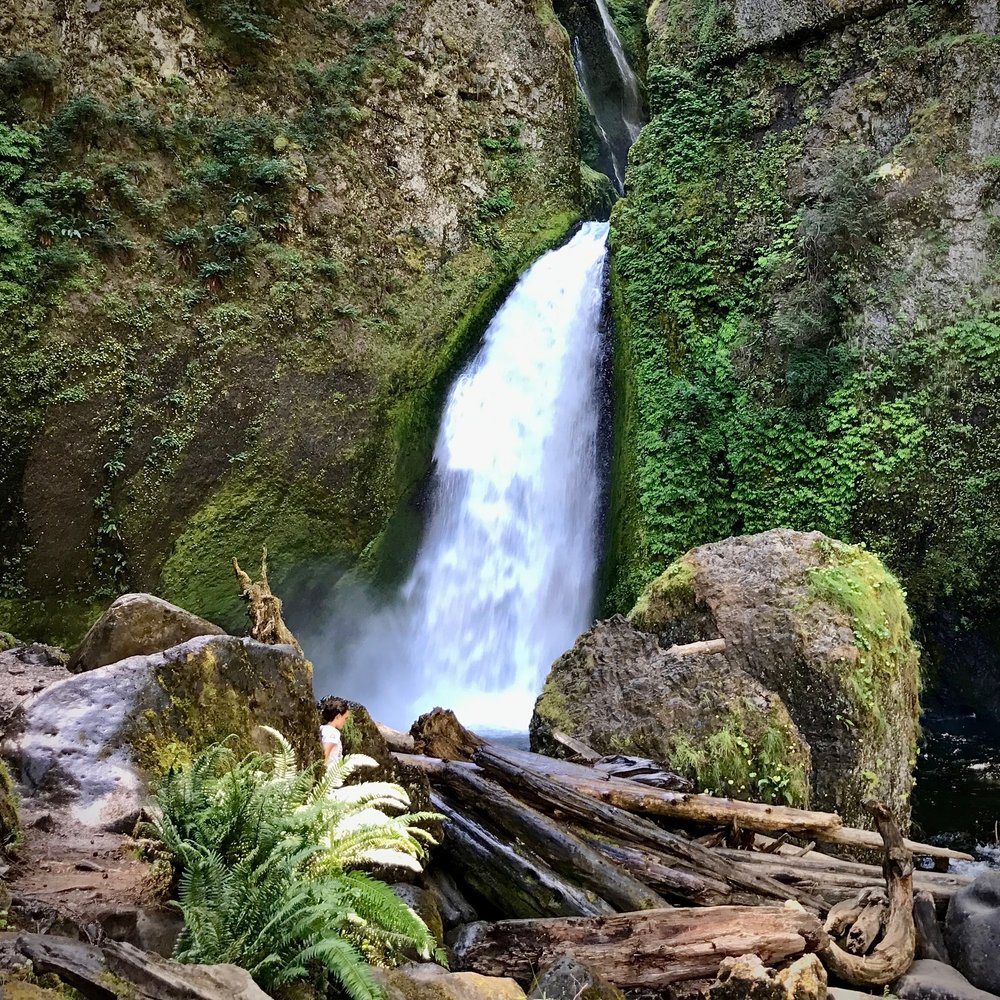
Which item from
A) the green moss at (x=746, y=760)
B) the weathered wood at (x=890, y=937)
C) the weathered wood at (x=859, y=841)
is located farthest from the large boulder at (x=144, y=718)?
the weathered wood at (x=859, y=841)

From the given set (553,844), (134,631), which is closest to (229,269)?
(134,631)

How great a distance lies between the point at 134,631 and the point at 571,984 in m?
3.45

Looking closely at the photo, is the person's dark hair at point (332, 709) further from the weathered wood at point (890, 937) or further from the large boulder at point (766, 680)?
the weathered wood at point (890, 937)

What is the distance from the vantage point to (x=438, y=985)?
2.83m

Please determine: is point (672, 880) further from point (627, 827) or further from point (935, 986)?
point (935, 986)

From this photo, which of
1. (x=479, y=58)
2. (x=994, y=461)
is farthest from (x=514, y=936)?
(x=479, y=58)

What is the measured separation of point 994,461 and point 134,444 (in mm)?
12431

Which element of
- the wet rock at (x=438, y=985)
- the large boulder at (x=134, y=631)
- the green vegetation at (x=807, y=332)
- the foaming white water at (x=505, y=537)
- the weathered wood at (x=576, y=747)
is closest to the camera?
the wet rock at (x=438, y=985)

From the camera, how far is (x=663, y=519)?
39.7 feet

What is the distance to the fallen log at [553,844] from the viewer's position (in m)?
4.02

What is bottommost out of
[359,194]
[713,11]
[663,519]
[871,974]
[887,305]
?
[871,974]

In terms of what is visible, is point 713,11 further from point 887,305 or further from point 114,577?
point 114,577

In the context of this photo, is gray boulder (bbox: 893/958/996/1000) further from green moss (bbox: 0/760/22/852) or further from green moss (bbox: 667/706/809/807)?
green moss (bbox: 0/760/22/852)

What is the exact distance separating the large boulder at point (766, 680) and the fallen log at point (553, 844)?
80.1 inches
